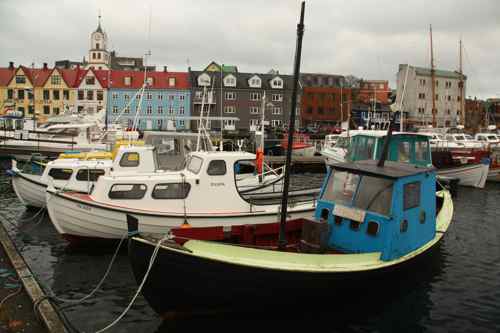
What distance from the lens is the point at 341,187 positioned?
12.3m

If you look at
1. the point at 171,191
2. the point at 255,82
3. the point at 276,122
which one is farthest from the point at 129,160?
the point at 276,122

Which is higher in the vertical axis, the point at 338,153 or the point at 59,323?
the point at 338,153

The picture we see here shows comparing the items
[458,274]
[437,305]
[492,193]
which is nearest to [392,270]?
[437,305]

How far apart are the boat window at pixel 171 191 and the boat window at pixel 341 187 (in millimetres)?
5158

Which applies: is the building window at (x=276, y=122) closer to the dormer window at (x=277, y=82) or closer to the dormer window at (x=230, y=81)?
the dormer window at (x=277, y=82)

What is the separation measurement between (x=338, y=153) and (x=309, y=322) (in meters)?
26.2

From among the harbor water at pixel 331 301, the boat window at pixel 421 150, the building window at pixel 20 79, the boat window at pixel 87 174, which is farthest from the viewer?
the building window at pixel 20 79

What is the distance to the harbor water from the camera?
400 inches

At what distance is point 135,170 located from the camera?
59.6ft

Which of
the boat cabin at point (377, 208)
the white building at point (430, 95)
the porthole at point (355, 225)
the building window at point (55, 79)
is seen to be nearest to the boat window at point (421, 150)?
the boat cabin at point (377, 208)

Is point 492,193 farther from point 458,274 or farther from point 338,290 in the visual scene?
point 338,290

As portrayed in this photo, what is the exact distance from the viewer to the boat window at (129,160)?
18078 mm

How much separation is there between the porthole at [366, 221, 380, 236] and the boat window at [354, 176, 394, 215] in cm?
33

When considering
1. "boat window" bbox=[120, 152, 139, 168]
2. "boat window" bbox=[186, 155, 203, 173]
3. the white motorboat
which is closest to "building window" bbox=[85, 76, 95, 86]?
"boat window" bbox=[120, 152, 139, 168]
